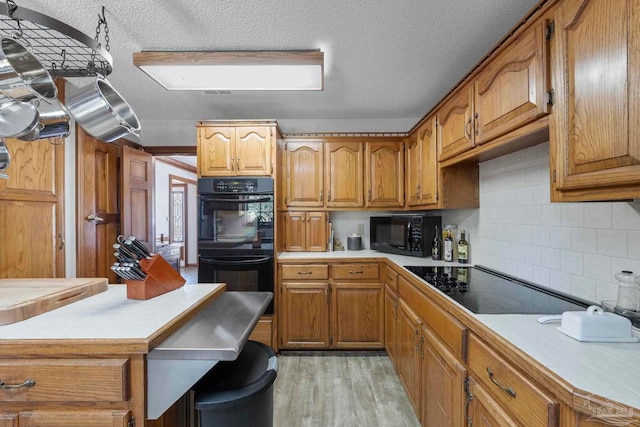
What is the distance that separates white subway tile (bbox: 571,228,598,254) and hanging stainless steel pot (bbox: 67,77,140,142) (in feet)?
6.94

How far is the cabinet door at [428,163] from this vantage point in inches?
89.4

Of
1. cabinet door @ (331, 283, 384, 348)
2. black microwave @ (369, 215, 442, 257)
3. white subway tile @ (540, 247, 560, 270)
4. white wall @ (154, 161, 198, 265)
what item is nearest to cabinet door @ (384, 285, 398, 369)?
cabinet door @ (331, 283, 384, 348)

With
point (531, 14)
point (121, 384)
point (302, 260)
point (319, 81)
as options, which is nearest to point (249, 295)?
point (121, 384)

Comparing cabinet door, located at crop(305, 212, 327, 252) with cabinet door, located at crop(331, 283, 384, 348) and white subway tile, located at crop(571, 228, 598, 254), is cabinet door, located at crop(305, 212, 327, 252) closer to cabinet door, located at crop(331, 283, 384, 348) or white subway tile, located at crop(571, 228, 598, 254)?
cabinet door, located at crop(331, 283, 384, 348)

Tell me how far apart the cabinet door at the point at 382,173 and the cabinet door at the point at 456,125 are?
2.82 ft

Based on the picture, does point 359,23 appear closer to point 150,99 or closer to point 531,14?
point 531,14

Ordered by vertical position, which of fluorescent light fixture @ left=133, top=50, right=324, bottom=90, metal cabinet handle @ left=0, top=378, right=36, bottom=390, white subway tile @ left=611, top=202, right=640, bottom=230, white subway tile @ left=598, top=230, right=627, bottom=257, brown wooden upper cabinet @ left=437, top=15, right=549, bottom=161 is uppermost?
fluorescent light fixture @ left=133, top=50, right=324, bottom=90

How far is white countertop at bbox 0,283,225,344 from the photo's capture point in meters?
0.92

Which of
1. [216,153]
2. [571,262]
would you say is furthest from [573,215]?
[216,153]

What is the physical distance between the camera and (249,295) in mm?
1543

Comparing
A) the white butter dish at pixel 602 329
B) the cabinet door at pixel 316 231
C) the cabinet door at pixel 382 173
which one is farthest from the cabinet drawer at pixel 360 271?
the white butter dish at pixel 602 329

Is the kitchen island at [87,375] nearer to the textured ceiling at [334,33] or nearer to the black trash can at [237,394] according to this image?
the black trash can at [237,394]

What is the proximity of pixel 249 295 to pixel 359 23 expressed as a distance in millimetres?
1584

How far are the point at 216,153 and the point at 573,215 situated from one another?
2606mm
